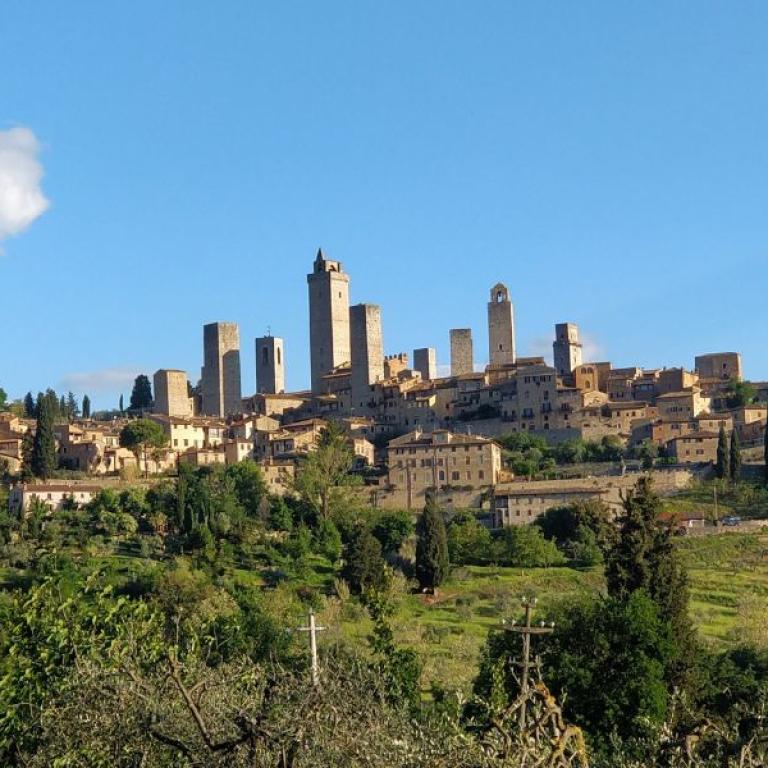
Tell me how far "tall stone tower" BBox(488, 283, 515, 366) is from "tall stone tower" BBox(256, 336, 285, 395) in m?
14.1

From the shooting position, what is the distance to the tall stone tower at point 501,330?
284ft

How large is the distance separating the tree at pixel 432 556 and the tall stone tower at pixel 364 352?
30777 mm

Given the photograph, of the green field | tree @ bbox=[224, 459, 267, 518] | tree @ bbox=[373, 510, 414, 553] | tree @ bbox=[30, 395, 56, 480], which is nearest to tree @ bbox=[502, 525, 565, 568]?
the green field

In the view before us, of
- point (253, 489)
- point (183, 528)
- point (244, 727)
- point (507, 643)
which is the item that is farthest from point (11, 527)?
point (244, 727)

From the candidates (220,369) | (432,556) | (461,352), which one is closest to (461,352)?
(461,352)

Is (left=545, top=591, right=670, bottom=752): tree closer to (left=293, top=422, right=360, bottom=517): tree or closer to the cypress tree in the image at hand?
(left=293, top=422, right=360, bottom=517): tree

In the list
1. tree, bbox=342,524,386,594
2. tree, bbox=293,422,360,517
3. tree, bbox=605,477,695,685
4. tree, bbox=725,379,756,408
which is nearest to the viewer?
tree, bbox=605,477,695,685

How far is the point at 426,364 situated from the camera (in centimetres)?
8900

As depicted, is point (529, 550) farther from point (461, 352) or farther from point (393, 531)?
point (461, 352)

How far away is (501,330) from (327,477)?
3024 centimetres

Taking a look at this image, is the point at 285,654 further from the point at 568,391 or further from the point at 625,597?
the point at 568,391

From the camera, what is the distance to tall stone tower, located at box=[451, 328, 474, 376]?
290 ft

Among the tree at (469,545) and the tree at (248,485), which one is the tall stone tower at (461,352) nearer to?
the tree at (248,485)

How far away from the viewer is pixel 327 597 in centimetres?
4641
